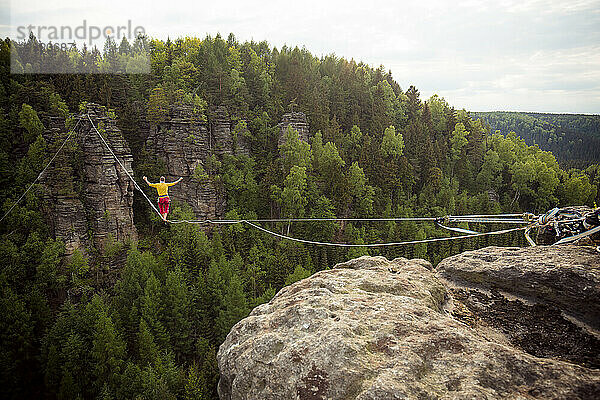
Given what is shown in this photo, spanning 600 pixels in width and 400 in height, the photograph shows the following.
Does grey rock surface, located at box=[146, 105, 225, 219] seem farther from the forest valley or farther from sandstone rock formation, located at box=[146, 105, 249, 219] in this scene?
the forest valley

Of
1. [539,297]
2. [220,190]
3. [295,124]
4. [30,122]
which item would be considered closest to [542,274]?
[539,297]

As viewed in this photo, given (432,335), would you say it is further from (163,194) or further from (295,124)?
(295,124)

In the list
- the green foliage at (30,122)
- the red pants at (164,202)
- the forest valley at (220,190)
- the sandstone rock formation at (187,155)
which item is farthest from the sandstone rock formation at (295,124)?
the red pants at (164,202)

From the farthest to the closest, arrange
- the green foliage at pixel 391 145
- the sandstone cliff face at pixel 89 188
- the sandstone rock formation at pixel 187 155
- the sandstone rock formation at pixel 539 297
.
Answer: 1. the green foliage at pixel 391 145
2. the sandstone rock formation at pixel 187 155
3. the sandstone cliff face at pixel 89 188
4. the sandstone rock formation at pixel 539 297

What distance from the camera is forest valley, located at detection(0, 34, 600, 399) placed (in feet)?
114

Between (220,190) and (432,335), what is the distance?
49882 mm

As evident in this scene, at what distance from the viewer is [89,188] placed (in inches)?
1753

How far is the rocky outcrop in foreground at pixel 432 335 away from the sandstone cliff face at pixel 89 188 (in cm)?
4402

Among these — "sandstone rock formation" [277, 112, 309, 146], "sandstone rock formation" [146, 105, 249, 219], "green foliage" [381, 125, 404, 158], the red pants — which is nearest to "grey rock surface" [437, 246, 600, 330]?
the red pants

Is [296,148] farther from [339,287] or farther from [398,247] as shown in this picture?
[339,287]

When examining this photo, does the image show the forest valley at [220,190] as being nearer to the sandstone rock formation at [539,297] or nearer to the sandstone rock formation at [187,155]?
the sandstone rock formation at [187,155]

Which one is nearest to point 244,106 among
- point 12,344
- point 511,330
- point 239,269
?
point 239,269

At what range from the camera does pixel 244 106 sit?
194 ft

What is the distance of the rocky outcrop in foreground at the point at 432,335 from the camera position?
145 inches
